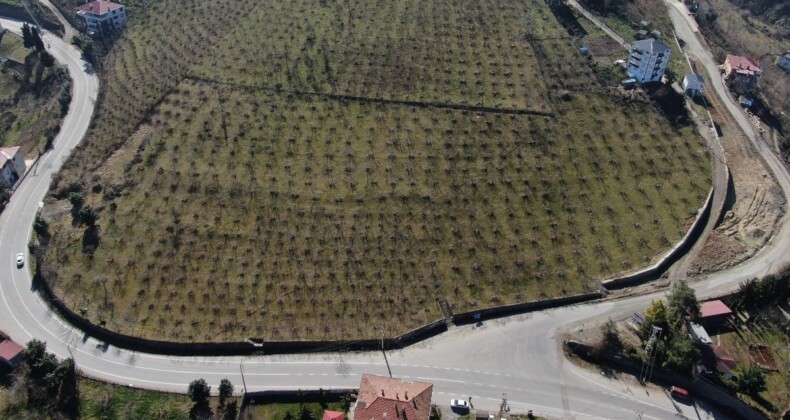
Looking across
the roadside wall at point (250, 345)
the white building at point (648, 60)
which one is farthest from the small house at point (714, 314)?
the white building at point (648, 60)

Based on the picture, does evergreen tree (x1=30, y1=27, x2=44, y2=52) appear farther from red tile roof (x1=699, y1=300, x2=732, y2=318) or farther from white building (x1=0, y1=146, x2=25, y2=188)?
red tile roof (x1=699, y1=300, x2=732, y2=318)

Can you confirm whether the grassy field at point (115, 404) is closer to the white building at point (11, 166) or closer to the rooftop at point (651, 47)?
the white building at point (11, 166)

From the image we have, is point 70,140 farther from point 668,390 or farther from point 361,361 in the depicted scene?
point 668,390

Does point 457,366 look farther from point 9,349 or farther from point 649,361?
point 9,349

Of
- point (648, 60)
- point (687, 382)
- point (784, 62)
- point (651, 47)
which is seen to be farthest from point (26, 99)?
point (784, 62)

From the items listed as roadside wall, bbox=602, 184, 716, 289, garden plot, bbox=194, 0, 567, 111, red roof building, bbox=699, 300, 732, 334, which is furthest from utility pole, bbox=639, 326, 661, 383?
garden plot, bbox=194, 0, 567, 111
